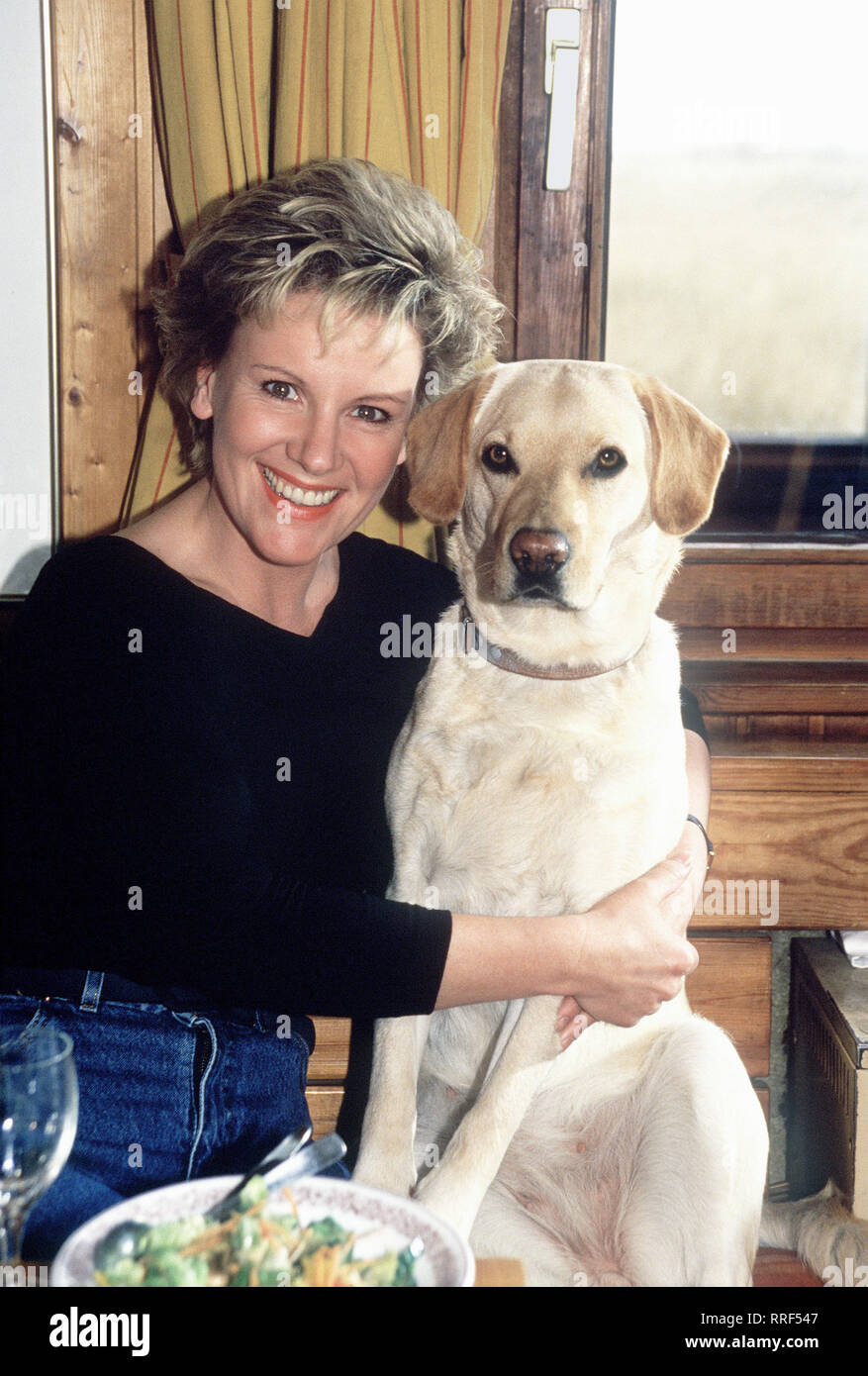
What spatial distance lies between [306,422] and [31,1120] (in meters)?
0.81

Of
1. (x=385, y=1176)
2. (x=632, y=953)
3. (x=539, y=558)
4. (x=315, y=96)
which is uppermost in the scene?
(x=315, y=96)

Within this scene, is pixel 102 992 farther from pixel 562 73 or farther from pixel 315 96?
pixel 562 73

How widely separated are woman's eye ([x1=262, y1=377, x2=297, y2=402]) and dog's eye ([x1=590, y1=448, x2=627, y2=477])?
1.16ft

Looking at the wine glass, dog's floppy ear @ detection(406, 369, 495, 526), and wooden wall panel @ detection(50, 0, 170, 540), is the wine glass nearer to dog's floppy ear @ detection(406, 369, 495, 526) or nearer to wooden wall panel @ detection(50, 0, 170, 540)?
dog's floppy ear @ detection(406, 369, 495, 526)

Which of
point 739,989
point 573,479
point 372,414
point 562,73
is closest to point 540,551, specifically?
point 573,479

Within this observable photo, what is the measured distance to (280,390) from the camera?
4.35 ft

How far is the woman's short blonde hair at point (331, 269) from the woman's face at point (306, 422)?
0.03m

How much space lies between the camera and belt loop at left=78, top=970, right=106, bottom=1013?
48.8 inches

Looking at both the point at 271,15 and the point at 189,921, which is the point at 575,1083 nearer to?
the point at 189,921

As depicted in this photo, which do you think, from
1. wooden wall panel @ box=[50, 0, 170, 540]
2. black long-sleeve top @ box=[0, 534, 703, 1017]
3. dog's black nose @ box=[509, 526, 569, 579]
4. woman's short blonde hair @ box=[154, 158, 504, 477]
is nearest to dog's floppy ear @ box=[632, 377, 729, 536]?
dog's black nose @ box=[509, 526, 569, 579]

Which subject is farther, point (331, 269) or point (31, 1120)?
point (331, 269)

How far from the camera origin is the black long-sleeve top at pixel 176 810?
1.14m

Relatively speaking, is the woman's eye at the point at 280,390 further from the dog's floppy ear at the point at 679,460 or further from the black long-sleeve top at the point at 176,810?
the dog's floppy ear at the point at 679,460

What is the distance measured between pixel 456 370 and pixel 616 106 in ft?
3.20
